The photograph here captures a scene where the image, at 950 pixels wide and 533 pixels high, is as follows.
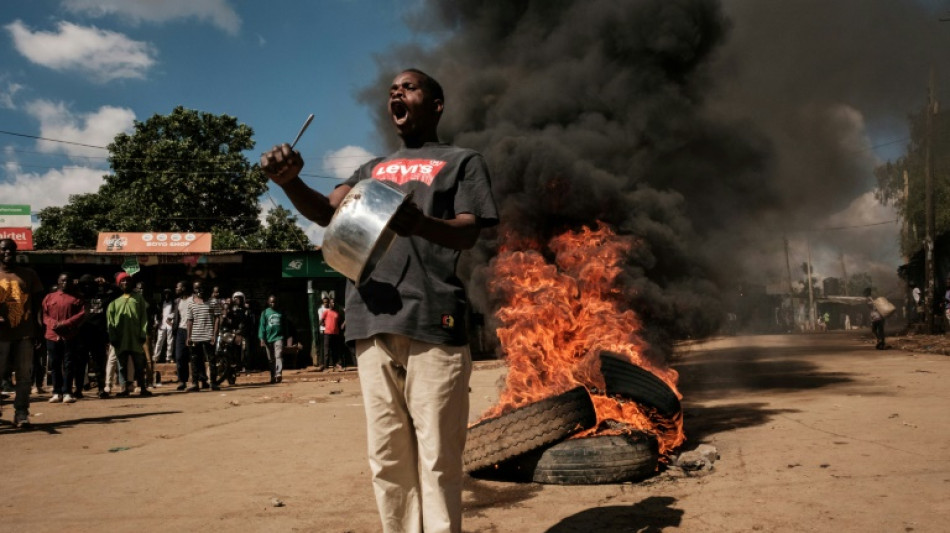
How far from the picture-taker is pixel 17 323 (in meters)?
7.11

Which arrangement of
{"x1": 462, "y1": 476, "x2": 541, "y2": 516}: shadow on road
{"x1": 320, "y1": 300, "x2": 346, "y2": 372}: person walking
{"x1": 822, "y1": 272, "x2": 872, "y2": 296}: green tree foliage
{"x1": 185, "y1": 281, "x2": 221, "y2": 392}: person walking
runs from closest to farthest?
{"x1": 462, "y1": 476, "x2": 541, "y2": 516}: shadow on road
{"x1": 185, "y1": 281, "x2": 221, "y2": 392}: person walking
{"x1": 320, "y1": 300, "x2": 346, "y2": 372}: person walking
{"x1": 822, "y1": 272, "x2": 872, "y2": 296}: green tree foliage

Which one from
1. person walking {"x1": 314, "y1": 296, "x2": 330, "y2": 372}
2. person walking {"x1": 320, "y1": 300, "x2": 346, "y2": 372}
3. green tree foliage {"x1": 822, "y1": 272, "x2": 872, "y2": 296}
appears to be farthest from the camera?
green tree foliage {"x1": 822, "y1": 272, "x2": 872, "y2": 296}

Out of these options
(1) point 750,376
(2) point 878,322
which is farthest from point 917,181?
(1) point 750,376

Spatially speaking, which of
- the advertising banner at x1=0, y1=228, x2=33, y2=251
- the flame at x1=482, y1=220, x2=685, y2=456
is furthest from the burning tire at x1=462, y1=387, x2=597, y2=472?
the advertising banner at x1=0, y1=228, x2=33, y2=251

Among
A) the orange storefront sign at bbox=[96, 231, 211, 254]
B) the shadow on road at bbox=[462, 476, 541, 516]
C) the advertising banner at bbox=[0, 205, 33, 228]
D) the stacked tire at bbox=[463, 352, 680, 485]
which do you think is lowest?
the shadow on road at bbox=[462, 476, 541, 516]

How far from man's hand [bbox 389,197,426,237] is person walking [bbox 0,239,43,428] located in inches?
267

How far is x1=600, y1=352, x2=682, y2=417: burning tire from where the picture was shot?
483 centimetres

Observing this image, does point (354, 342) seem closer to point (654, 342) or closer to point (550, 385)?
point (550, 385)

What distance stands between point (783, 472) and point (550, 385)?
1847mm

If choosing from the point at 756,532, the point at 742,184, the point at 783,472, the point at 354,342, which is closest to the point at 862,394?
the point at 742,184

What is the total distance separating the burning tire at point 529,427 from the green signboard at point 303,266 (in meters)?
15.3

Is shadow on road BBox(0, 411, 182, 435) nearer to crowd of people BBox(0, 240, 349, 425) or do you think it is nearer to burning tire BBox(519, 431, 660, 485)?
crowd of people BBox(0, 240, 349, 425)

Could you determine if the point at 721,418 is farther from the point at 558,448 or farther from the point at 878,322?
the point at 878,322

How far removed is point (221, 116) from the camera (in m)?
35.5
